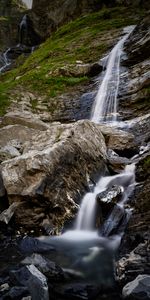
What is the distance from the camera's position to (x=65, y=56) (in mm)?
26828

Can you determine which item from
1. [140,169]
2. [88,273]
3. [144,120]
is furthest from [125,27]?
[88,273]

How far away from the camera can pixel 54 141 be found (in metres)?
11.3

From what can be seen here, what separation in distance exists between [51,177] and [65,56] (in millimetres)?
18149

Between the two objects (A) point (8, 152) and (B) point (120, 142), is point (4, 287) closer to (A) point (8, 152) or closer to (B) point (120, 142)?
(A) point (8, 152)

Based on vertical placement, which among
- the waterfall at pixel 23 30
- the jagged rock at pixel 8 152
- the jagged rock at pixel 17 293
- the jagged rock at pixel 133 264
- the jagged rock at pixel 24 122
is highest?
the waterfall at pixel 23 30

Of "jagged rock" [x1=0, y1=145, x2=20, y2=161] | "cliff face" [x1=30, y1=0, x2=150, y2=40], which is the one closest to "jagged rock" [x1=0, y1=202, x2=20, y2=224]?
"jagged rock" [x1=0, y1=145, x2=20, y2=161]

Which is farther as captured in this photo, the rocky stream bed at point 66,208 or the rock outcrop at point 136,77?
the rock outcrop at point 136,77

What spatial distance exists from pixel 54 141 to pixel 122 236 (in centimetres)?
375

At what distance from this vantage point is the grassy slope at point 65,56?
21938 mm

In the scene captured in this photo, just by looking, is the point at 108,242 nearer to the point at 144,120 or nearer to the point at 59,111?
the point at 144,120

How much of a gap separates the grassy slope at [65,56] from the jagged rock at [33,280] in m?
12.7

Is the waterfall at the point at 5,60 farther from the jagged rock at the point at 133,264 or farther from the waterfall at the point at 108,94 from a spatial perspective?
the jagged rock at the point at 133,264

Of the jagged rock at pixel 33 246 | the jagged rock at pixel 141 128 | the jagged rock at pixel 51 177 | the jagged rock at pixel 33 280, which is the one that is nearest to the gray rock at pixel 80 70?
the jagged rock at pixel 141 128

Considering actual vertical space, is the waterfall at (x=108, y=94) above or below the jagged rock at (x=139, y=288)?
above
